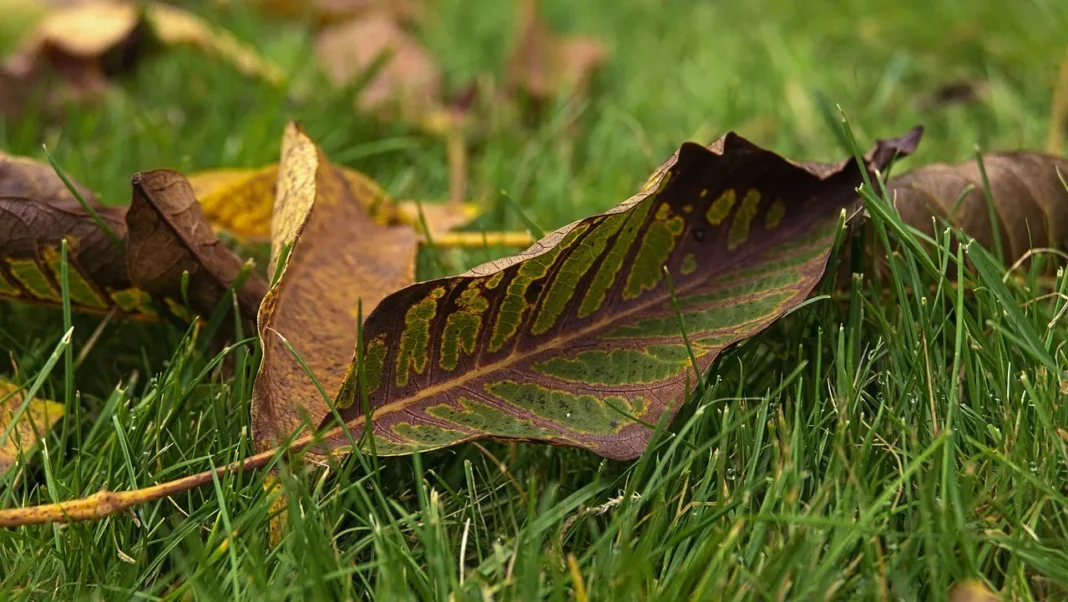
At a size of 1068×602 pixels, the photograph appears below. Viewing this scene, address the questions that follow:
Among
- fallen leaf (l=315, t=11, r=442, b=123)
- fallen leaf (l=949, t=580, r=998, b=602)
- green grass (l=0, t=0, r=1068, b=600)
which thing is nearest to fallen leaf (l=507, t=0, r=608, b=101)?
fallen leaf (l=315, t=11, r=442, b=123)

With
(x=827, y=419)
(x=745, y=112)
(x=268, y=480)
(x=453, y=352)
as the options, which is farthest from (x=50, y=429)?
(x=745, y=112)

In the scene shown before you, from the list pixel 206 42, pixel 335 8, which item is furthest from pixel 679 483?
pixel 335 8

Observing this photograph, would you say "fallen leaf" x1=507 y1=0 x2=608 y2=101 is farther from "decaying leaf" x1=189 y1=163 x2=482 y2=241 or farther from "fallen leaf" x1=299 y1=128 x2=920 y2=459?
"fallen leaf" x1=299 y1=128 x2=920 y2=459

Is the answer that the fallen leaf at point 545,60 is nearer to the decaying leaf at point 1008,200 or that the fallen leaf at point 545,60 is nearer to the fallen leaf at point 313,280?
the fallen leaf at point 313,280

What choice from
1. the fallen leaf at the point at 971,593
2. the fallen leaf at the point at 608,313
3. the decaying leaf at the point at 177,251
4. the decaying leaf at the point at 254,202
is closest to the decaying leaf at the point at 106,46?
the decaying leaf at the point at 254,202

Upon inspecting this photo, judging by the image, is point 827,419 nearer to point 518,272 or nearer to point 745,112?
point 518,272

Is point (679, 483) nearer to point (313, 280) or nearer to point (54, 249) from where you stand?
point (313, 280)
